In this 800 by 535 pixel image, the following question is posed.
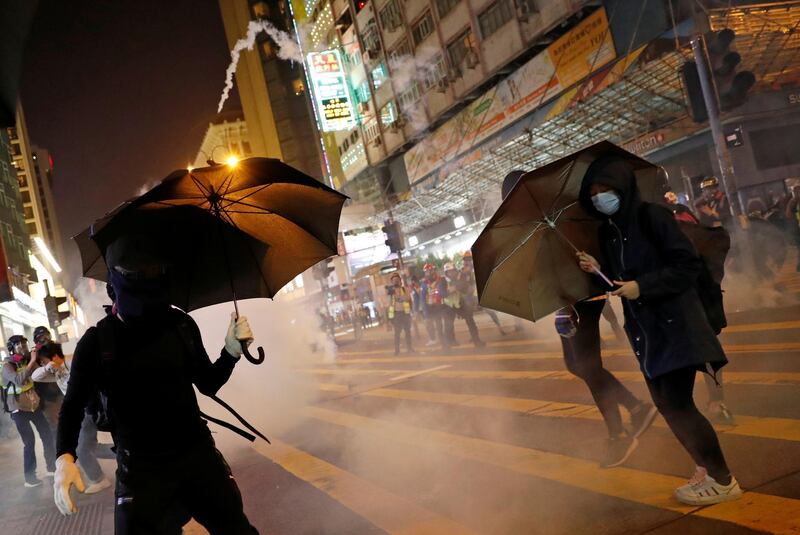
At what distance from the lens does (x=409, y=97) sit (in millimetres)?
39656

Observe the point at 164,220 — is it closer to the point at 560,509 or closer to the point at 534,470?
the point at 560,509

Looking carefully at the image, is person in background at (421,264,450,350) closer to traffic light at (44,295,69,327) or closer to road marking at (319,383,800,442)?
road marking at (319,383,800,442)

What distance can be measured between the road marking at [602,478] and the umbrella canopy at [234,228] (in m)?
2.16

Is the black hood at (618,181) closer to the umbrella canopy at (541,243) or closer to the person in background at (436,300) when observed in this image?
the umbrella canopy at (541,243)

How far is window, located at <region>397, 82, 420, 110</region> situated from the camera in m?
38.8

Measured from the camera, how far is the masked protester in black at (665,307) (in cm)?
346

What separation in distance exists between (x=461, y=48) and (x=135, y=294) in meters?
32.6

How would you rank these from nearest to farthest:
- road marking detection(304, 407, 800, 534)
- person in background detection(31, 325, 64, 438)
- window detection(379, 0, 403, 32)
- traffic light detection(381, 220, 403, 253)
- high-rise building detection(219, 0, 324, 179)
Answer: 1. road marking detection(304, 407, 800, 534)
2. person in background detection(31, 325, 64, 438)
3. traffic light detection(381, 220, 403, 253)
4. window detection(379, 0, 403, 32)
5. high-rise building detection(219, 0, 324, 179)

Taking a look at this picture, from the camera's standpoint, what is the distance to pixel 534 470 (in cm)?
498

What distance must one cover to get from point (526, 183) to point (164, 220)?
2.03 m

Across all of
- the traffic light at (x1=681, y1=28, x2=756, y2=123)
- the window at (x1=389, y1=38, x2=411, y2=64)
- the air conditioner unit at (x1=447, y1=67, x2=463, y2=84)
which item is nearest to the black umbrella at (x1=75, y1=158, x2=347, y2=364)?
the traffic light at (x1=681, y1=28, x2=756, y2=123)

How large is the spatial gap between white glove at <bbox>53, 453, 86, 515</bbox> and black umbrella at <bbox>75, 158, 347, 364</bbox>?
3.46 feet

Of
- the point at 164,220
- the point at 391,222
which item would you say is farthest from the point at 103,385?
the point at 391,222

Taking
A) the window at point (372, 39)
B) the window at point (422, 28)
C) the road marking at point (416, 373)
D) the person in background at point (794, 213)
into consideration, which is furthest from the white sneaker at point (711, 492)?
the window at point (372, 39)
